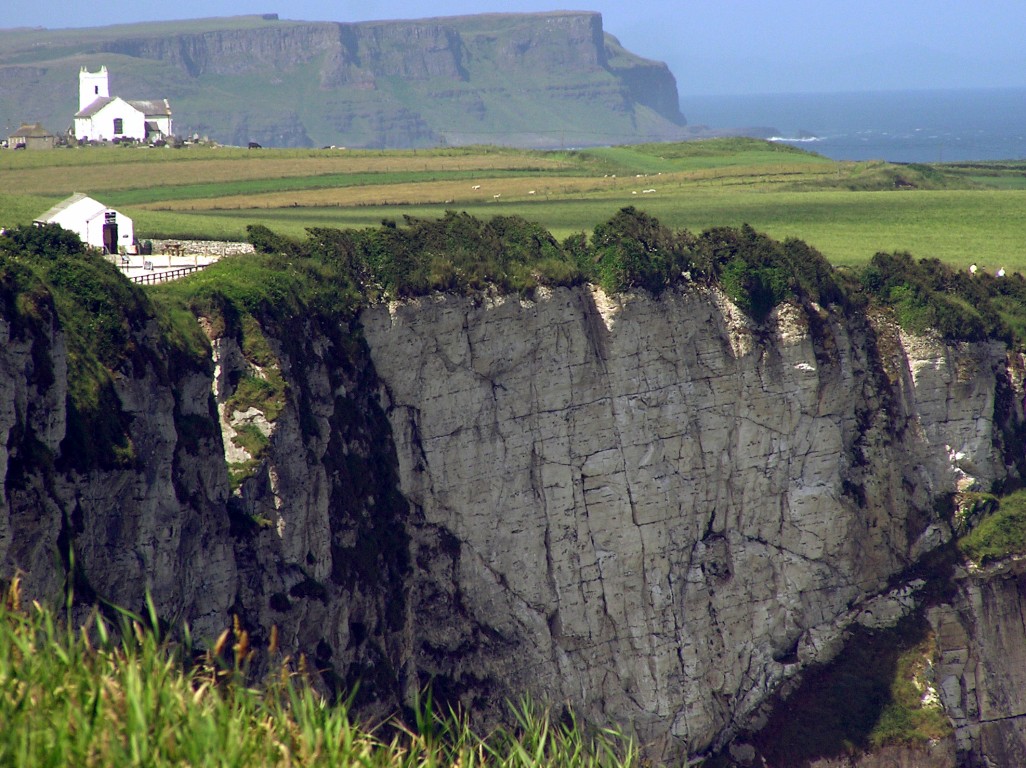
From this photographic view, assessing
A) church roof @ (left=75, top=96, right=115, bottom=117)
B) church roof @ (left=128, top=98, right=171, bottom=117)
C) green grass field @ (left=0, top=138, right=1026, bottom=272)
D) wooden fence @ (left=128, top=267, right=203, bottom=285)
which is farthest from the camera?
church roof @ (left=128, top=98, right=171, bottom=117)

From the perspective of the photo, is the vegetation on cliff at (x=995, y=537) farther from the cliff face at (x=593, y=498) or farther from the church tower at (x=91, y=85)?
the church tower at (x=91, y=85)

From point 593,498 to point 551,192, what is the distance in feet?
154

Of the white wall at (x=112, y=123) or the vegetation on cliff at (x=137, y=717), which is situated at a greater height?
the white wall at (x=112, y=123)

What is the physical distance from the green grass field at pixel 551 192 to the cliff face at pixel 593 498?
11.7 m

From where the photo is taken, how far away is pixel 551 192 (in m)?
99.4

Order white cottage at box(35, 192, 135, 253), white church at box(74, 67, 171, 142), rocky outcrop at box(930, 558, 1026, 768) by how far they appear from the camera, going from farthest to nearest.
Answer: white church at box(74, 67, 171, 142)
rocky outcrop at box(930, 558, 1026, 768)
white cottage at box(35, 192, 135, 253)

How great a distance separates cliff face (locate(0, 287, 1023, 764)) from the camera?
144ft

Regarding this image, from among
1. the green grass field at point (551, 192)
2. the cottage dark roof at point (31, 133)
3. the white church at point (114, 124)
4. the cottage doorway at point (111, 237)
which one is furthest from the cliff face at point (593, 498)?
the white church at point (114, 124)

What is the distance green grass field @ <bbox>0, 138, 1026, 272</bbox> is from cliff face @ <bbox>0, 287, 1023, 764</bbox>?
11.7 m

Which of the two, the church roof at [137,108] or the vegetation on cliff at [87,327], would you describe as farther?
the church roof at [137,108]

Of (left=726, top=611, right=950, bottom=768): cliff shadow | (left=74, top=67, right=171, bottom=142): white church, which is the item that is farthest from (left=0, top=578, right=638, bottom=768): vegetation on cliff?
(left=74, top=67, right=171, bottom=142): white church

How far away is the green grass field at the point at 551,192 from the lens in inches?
3073

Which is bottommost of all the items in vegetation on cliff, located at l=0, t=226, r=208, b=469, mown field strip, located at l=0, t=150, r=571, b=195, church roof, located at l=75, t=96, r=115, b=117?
vegetation on cliff, located at l=0, t=226, r=208, b=469

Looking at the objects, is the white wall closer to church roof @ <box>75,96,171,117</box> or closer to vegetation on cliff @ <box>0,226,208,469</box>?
church roof @ <box>75,96,171,117</box>
